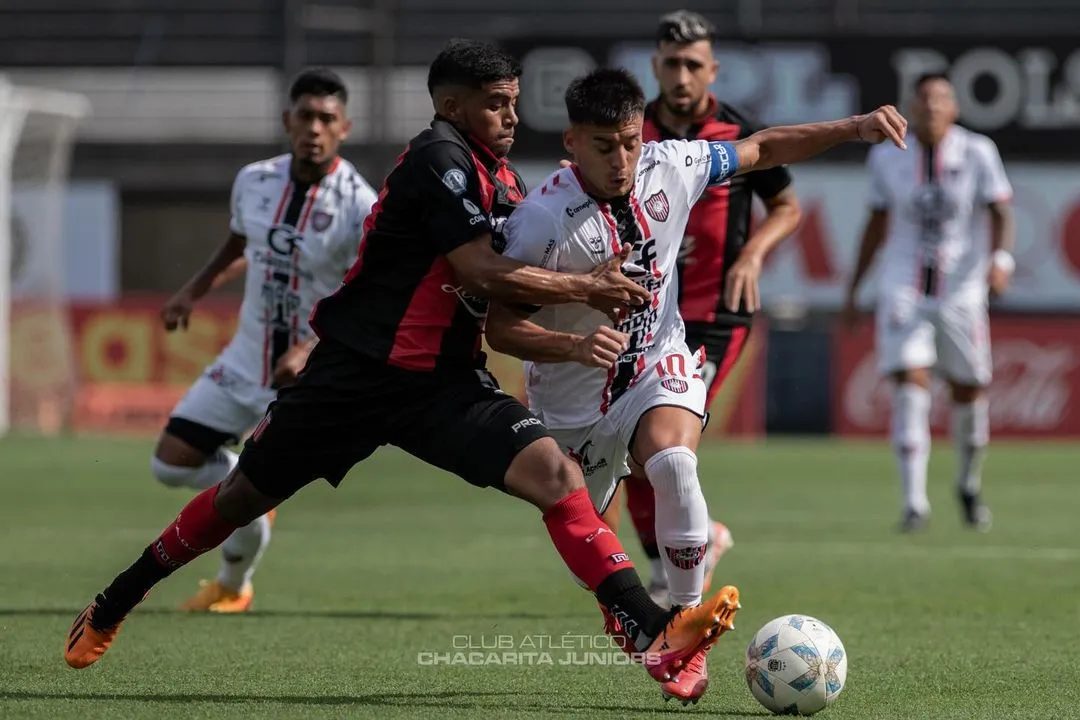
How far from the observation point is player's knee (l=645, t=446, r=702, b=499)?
18.8 feet

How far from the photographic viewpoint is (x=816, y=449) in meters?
19.0

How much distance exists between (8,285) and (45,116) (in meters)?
2.27

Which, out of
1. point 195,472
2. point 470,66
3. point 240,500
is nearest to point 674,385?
point 470,66

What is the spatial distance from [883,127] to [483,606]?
2957 millimetres

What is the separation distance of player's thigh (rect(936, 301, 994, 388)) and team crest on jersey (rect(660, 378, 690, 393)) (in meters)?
5.88

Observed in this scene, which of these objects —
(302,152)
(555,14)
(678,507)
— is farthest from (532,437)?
(555,14)

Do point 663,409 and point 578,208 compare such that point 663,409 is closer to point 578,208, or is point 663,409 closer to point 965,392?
point 578,208

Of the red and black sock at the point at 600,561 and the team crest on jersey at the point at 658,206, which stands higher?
the team crest on jersey at the point at 658,206

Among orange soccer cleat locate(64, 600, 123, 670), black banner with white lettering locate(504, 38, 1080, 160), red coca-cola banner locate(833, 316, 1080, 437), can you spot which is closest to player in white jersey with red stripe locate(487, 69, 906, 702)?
orange soccer cleat locate(64, 600, 123, 670)

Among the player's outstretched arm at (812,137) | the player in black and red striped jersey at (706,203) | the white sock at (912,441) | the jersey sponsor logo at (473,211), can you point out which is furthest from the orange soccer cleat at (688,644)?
the white sock at (912,441)

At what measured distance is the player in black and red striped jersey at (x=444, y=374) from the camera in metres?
5.36

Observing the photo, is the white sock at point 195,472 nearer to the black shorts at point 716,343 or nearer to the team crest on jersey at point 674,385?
the black shorts at point 716,343

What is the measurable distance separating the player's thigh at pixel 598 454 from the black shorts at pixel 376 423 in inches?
18.3

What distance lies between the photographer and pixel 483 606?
25.7 ft
